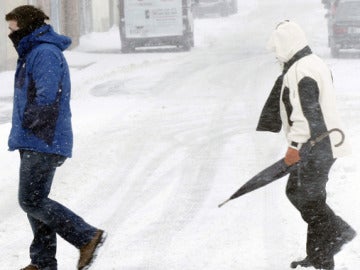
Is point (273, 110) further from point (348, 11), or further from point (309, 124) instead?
point (348, 11)

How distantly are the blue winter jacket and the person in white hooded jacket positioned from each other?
4.44 feet

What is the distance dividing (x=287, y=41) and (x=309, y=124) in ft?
1.82

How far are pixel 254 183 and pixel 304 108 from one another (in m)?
0.70

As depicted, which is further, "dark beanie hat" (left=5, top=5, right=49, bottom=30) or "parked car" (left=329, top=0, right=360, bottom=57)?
"parked car" (left=329, top=0, right=360, bottom=57)

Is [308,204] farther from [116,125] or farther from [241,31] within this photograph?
[241,31]

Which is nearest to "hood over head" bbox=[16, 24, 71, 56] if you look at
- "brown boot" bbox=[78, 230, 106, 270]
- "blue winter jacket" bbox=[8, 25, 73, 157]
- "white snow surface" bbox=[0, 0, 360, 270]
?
"blue winter jacket" bbox=[8, 25, 73, 157]

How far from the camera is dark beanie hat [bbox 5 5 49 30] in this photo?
554cm

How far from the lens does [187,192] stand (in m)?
8.98

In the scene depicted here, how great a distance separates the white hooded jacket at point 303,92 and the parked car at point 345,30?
64.1 feet

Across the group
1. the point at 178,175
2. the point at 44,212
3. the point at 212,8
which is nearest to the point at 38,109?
the point at 44,212

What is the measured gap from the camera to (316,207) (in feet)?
19.0

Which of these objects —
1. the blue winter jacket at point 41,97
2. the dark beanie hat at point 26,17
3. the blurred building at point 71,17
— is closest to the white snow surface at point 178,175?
the blue winter jacket at point 41,97

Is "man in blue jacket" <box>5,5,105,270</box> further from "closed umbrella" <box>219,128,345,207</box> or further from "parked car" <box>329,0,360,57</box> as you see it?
"parked car" <box>329,0,360,57</box>

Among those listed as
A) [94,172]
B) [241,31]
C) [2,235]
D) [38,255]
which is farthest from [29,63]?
[241,31]
